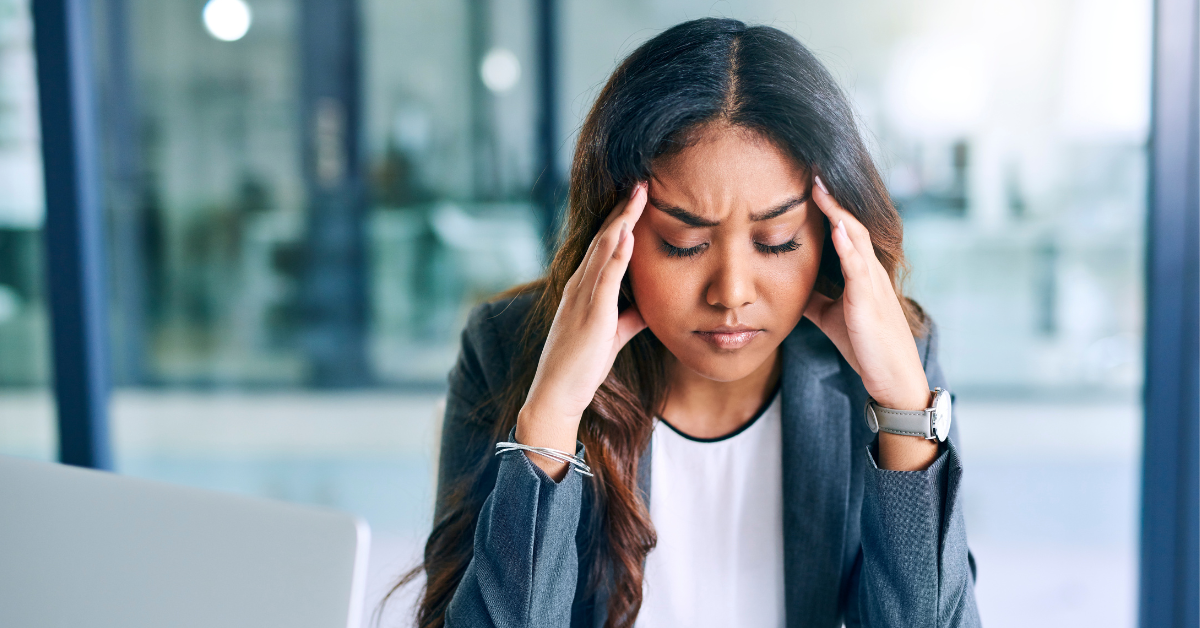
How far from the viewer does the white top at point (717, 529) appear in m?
1.09

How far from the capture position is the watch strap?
3.05 feet

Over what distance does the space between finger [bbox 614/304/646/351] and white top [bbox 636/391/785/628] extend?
175mm

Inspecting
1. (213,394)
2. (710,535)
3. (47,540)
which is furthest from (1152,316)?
(213,394)

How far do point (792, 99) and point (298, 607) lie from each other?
29.2 inches

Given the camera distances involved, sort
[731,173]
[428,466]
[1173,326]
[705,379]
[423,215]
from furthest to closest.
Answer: [423,215] → [428,466] → [1173,326] → [705,379] → [731,173]

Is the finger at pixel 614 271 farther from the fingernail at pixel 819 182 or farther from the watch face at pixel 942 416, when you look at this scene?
the watch face at pixel 942 416

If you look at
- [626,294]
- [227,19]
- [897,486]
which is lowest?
[897,486]

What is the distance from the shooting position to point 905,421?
94cm

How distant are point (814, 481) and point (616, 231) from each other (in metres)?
0.47

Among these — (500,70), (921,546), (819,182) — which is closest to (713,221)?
(819,182)

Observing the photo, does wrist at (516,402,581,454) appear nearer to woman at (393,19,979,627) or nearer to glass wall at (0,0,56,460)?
woman at (393,19,979,627)

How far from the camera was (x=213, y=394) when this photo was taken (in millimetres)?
3809

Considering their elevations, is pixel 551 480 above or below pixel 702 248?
below

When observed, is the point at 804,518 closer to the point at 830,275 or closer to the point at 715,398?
the point at 715,398
